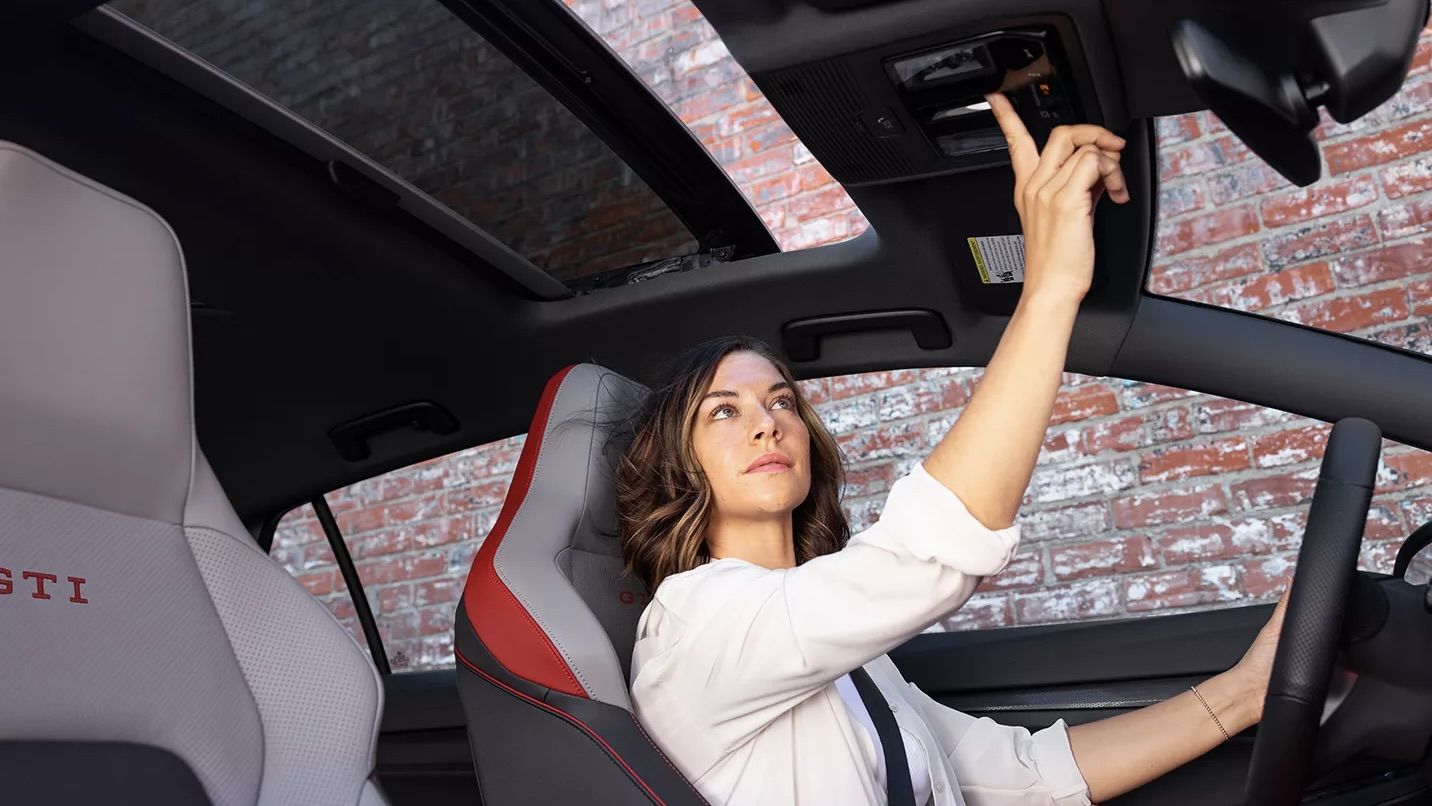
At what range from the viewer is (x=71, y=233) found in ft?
3.63

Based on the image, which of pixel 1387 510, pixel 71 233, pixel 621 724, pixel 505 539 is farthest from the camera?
pixel 1387 510

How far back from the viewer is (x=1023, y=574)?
2.67m

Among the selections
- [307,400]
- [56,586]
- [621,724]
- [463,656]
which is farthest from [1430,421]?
[307,400]

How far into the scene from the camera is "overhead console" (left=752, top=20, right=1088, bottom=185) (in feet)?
3.74

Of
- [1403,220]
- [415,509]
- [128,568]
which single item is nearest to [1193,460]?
[1403,220]

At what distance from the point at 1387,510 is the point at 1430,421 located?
64 centimetres

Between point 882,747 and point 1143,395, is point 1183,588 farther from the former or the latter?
point 882,747

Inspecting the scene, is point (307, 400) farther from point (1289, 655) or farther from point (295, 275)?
point (1289, 655)

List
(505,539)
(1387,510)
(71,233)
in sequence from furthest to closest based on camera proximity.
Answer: (1387,510) < (505,539) < (71,233)

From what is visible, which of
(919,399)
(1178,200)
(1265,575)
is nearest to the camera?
(1178,200)

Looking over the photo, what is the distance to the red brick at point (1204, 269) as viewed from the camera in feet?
5.26

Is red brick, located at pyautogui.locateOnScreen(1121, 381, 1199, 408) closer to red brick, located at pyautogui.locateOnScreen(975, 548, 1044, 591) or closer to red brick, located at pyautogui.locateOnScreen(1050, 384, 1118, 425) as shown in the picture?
red brick, located at pyautogui.locateOnScreen(1050, 384, 1118, 425)

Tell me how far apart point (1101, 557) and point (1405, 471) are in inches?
35.7

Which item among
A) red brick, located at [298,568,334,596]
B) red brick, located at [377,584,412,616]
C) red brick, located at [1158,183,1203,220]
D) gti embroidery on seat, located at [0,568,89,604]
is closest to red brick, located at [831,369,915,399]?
red brick, located at [1158,183,1203,220]
